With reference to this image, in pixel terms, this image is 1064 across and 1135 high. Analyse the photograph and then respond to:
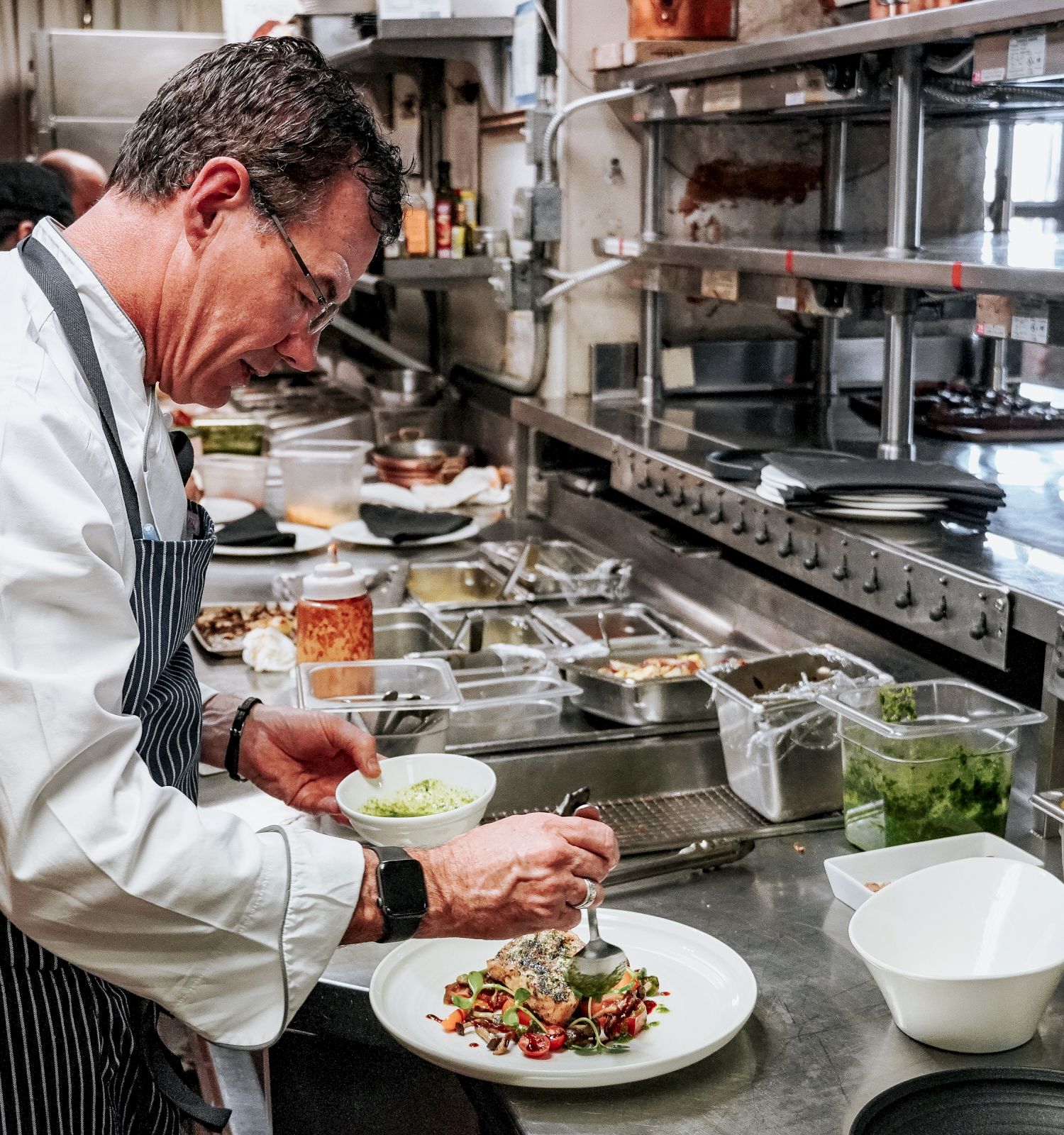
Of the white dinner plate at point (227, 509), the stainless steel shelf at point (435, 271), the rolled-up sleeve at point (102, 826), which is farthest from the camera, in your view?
the stainless steel shelf at point (435, 271)

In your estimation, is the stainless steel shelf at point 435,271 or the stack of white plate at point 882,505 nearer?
the stack of white plate at point 882,505

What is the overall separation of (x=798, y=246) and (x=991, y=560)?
111cm

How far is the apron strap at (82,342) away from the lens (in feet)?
4.15

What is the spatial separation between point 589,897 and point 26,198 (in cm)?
291

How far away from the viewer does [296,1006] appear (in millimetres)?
1210

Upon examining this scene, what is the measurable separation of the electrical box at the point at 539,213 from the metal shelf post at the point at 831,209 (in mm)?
711

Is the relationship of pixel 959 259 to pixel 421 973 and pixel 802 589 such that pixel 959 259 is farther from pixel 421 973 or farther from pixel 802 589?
pixel 421 973

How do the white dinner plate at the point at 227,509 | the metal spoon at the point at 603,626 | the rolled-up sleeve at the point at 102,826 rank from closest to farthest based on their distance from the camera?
the rolled-up sleeve at the point at 102,826 → the metal spoon at the point at 603,626 → the white dinner plate at the point at 227,509

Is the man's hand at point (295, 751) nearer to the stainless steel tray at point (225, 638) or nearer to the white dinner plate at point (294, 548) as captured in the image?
the stainless steel tray at point (225, 638)

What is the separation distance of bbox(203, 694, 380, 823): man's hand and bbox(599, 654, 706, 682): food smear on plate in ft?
1.69

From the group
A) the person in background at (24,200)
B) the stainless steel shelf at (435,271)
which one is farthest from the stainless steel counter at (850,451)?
the person in background at (24,200)

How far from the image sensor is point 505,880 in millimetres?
1303

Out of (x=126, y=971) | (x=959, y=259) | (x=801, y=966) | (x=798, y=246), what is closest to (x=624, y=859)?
(x=801, y=966)

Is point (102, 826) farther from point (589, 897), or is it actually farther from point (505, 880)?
point (589, 897)
